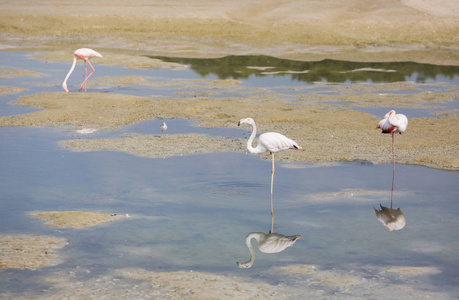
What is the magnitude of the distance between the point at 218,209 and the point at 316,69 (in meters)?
17.4

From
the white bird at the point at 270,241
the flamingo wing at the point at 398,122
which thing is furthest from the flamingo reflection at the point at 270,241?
the flamingo wing at the point at 398,122

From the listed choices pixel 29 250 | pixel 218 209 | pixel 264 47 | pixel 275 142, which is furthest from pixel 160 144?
pixel 264 47

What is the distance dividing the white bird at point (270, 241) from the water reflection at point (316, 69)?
1495 cm

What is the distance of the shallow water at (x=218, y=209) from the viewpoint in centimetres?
786

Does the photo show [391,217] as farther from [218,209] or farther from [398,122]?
[398,122]

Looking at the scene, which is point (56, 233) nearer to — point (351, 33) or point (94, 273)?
point (94, 273)

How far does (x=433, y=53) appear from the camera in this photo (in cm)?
3112

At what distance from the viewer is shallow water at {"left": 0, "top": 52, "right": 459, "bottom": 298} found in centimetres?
786

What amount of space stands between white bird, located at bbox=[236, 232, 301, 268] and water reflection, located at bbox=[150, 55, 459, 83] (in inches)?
588

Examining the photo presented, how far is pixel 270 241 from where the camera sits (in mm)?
8570

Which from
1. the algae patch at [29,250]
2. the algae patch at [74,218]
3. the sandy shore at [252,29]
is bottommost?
the algae patch at [29,250]

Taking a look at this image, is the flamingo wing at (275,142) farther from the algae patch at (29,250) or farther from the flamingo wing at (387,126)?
the algae patch at (29,250)

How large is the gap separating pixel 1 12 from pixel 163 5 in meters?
9.89

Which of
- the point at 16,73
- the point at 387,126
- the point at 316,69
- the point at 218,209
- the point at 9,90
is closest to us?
the point at 218,209
